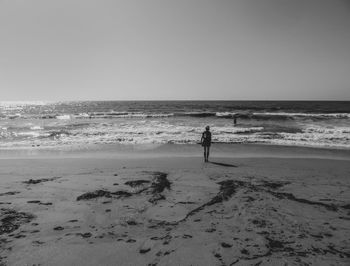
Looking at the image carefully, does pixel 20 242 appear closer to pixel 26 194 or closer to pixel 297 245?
pixel 26 194

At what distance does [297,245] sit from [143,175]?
593 cm

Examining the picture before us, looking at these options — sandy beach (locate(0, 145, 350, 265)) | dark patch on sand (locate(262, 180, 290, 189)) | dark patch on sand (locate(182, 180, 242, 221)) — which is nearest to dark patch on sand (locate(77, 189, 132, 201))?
sandy beach (locate(0, 145, 350, 265))

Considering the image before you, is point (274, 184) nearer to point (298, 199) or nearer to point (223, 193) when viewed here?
point (298, 199)

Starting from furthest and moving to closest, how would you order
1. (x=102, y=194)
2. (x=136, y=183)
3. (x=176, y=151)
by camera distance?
(x=176, y=151) → (x=136, y=183) → (x=102, y=194)

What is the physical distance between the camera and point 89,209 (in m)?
6.55

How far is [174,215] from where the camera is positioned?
625 cm

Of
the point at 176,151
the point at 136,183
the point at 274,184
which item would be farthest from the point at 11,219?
the point at 176,151

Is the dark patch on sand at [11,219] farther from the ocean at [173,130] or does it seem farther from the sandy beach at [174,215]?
the ocean at [173,130]

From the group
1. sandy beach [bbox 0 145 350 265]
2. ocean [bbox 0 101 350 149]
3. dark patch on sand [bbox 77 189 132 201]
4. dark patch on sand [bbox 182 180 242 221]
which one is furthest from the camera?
ocean [bbox 0 101 350 149]

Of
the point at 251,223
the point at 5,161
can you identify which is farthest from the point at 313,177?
the point at 5,161

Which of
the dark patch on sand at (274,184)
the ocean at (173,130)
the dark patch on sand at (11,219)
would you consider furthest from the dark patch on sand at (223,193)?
the ocean at (173,130)

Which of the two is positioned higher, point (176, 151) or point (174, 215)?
point (174, 215)

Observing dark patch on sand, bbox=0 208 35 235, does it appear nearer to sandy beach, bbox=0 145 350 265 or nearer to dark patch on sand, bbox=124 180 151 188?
sandy beach, bbox=0 145 350 265

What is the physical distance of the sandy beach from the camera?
15.1ft
